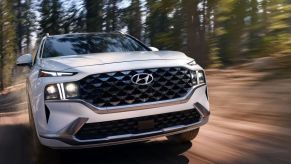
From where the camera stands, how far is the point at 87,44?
6.89m

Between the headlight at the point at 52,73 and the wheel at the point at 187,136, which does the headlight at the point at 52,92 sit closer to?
the headlight at the point at 52,73

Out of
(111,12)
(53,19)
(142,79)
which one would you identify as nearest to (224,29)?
(142,79)

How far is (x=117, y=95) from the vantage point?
5.04 meters

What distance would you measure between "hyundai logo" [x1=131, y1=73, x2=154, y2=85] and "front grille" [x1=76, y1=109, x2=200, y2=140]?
0.39 m

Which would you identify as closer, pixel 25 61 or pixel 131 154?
pixel 131 154

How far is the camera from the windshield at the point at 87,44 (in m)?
6.57

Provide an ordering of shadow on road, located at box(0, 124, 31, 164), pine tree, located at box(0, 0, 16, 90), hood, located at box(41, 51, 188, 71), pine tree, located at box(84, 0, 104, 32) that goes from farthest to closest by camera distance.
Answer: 1. pine tree, located at box(0, 0, 16, 90)
2. pine tree, located at box(84, 0, 104, 32)
3. shadow on road, located at box(0, 124, 31, 164)
4. hood, located at box(41, 51, 188, 71)

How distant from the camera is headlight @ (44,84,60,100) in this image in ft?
16.5

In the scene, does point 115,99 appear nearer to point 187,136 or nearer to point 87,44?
point 187,136

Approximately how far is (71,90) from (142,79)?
79cm

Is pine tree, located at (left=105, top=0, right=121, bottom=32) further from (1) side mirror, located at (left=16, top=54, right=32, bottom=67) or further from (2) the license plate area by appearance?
→ (2) the license plate area

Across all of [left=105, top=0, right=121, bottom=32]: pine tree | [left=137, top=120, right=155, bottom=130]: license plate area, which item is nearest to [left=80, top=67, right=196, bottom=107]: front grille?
[left=137, top=120, right=155, bottom=130]: license plate area

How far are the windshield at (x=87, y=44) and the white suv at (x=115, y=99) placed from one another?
35.4 inches

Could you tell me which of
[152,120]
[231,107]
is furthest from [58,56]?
[231,107]
